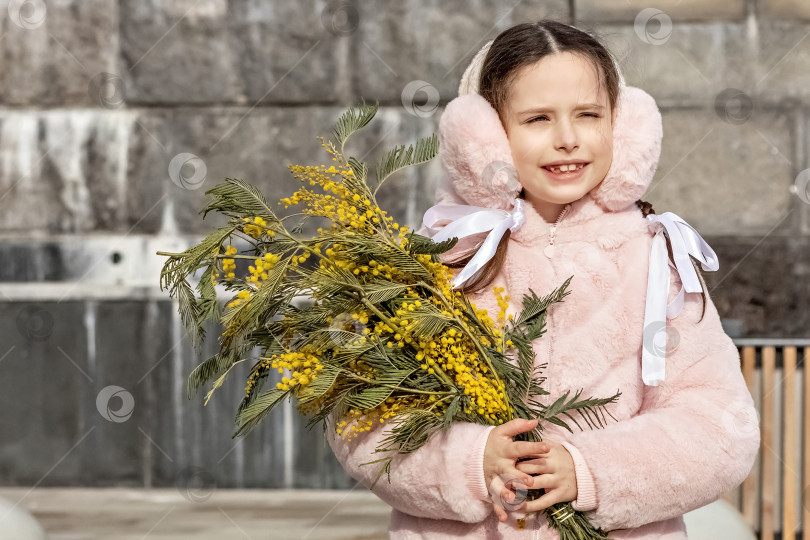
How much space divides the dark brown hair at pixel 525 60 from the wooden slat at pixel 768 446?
269 cm

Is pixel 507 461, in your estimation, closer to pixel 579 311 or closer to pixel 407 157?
pixel 579 311

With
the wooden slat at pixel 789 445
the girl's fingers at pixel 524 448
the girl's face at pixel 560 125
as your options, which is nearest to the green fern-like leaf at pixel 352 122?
the girl's face at pixel 560 125

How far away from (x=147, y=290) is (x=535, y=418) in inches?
156

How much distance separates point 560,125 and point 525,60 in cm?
17

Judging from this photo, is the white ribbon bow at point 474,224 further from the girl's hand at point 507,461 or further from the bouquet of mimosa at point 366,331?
the girl's hand at point 507,461

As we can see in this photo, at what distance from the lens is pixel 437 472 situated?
72.2 inches

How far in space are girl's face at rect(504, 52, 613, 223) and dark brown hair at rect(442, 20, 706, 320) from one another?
0.07ft

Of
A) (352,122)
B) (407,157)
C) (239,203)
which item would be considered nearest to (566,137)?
(407,157)

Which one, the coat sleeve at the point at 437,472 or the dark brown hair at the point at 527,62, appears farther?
the dark brown hair at the point at 527,62

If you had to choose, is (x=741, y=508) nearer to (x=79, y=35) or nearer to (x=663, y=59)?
(x=663, y=59)

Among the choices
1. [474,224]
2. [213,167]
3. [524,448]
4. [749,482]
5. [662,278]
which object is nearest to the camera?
[524,448]

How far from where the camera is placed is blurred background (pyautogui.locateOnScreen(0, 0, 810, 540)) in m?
5.09

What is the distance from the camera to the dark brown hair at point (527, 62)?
1996 millimetres

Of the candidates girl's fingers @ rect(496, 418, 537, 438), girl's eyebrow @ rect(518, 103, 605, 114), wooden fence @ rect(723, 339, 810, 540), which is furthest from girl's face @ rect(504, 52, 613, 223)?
wooden fence @ rect(723, 339, 810, 540)
